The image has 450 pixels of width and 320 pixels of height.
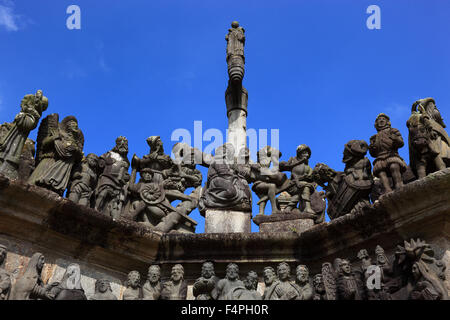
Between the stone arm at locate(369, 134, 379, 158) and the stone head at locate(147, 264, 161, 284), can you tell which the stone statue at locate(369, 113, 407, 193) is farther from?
the stone head at locate(147, 264, 161, 284)

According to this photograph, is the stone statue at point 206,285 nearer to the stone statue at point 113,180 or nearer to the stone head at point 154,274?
the stone head at point 154,274

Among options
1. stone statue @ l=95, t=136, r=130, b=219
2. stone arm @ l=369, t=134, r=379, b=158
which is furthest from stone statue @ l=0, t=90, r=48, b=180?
stone arm @ l=369, t=134, r=379, b=158

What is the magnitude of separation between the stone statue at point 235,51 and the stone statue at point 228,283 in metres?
4.07

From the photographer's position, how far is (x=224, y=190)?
27.8 ft

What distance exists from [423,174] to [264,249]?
2237 millimetres

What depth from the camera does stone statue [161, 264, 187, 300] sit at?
7.02 metres

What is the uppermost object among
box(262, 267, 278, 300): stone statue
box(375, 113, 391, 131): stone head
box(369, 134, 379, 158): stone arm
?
box(375, 113, 391, 131): stone head

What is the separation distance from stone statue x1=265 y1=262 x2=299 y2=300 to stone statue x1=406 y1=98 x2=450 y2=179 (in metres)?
2.01

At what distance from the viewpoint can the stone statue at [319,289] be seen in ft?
21.7

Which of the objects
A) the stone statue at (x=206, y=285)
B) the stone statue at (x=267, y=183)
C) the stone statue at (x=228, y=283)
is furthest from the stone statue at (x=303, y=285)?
the stone statue at (x=267, y=183)

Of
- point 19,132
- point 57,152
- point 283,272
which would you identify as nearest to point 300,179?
point 283,272

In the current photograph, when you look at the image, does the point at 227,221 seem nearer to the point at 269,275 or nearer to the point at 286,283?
the point at 269,275

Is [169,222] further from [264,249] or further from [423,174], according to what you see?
[423,174]
